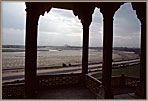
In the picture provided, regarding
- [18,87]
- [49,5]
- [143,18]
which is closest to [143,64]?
[143,18]

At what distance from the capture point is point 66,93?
7.21 m

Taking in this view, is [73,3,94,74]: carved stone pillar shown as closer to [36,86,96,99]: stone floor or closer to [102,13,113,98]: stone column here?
[36,86,96,99]: stone floor

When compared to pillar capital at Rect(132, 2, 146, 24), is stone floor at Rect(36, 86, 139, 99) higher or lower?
lower

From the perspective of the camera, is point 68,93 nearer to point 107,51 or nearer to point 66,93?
point 66,93

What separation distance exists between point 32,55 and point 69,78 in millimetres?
3261

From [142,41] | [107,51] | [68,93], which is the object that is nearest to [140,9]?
[142,41]

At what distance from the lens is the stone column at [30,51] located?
615 centimetres

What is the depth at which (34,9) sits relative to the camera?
6305 millimetres

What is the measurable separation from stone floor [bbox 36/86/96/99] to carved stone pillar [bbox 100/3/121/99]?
1.58 metres

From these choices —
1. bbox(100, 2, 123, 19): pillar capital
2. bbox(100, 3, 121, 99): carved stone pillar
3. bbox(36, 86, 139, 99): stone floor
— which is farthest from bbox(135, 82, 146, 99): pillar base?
bbox(100, 2, 123, 19): pillar capital

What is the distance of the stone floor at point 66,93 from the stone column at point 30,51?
2.65ft

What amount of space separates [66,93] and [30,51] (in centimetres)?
283

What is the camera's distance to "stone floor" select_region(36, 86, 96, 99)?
6730mm

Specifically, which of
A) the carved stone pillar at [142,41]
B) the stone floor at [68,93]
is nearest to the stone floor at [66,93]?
the stone floor at [68,93]
